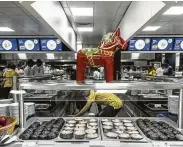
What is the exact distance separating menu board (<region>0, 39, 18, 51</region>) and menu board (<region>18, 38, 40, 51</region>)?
20 cm

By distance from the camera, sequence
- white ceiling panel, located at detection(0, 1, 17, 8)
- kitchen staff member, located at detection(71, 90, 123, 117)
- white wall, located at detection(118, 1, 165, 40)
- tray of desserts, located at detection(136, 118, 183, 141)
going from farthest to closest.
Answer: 1. white ceiling panel, located at detection(0, 1, 17, 8)
2. white wall, located at detection(118, 1, 165, 40)
3. kitchen staff member, located at detection(71, 90, 123, 117)
4. tray of desserts, located at detection(136, 118, 183, 141)

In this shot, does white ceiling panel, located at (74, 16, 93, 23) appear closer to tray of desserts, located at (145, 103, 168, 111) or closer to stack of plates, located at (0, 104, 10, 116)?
tray of desserts, located at (145, 103, 168, 111)

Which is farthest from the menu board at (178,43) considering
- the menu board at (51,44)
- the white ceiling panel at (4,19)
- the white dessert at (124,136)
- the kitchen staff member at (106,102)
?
the white dessert at (124,136)

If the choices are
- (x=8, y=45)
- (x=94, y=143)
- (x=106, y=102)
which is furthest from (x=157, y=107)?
(x=8, y=45)

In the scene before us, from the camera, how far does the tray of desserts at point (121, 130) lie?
175 cm

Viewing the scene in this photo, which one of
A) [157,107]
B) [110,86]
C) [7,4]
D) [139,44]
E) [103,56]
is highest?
[7,4]

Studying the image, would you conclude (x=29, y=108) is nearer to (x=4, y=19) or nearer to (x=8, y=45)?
(x=4, y=19)

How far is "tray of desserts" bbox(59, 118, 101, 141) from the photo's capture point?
175cm

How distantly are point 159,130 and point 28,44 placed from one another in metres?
8.19

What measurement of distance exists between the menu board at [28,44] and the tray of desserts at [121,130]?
757cm

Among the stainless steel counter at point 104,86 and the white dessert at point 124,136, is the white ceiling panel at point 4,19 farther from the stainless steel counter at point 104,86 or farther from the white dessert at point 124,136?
the white dessert at point 124,136

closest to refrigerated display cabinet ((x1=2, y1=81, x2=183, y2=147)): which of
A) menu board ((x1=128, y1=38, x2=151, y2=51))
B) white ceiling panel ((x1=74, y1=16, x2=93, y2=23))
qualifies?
white ceiling panel ((x1=74, y1=16, x2=93, y2=23))

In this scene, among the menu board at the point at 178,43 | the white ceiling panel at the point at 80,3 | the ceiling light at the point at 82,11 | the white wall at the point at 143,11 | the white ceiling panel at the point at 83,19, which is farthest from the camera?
the menu board at the point at 178,43

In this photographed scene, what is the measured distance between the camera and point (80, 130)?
6.19ft
